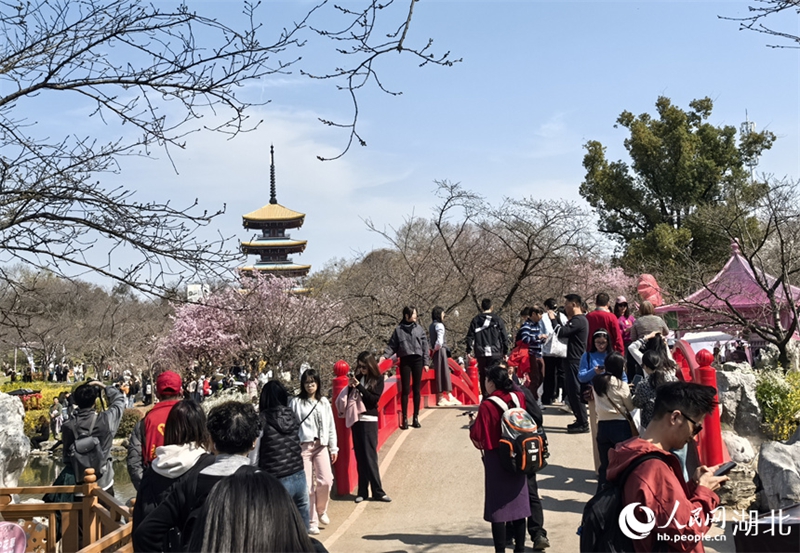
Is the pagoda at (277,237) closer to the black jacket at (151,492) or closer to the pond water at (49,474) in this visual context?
the pond water at (49,474)

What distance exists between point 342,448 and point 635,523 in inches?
227

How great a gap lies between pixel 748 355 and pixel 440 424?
405 inches

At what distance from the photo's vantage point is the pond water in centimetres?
1909

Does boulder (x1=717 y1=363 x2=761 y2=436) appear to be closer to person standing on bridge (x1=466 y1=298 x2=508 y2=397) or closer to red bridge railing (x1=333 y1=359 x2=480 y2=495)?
person standing on bridge (x1=466 y1=298 x2=508 y2=397)

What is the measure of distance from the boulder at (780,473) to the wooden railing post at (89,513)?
5758 mm

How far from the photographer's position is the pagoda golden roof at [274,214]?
48.3 meters

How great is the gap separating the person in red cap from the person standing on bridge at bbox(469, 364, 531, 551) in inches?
85.8

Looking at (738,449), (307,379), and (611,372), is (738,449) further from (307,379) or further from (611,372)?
(307,379)

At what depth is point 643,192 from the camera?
2994cm

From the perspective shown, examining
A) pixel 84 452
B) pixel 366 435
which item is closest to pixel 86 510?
pixel 84 452

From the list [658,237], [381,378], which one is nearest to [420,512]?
[381,378]

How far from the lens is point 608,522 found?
2.87 m

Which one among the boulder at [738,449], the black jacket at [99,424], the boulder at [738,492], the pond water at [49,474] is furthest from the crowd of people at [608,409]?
the pond water at [49,474]

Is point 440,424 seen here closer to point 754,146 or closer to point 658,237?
point 658,237
